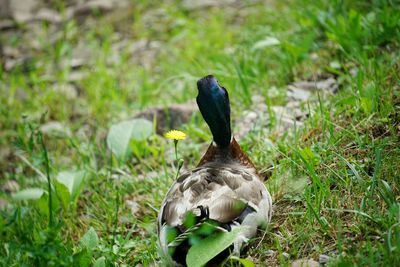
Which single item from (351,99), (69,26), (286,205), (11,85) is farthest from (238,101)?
(69,26)

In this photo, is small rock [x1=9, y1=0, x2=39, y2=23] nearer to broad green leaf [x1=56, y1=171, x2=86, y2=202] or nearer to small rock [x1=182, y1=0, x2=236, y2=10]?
small rock [x1=182, y1=0, x2=236, y2=10]

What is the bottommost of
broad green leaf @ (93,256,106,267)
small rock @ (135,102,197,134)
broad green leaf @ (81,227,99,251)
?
small rock @ (135,102,197,134)

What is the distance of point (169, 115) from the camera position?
494 cm

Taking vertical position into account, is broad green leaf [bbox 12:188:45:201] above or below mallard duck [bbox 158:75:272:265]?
below

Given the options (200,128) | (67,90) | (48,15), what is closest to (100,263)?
(200,128)

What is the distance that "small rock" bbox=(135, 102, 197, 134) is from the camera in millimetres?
4918

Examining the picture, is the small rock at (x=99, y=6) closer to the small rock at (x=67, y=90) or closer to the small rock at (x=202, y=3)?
the small rock at (x=202, y=3)

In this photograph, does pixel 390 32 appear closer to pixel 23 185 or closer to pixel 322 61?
pixel 322 61

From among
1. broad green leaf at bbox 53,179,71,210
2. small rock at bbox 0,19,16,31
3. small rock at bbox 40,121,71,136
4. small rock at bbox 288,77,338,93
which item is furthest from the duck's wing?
small rock at bbox 0,19,16,31

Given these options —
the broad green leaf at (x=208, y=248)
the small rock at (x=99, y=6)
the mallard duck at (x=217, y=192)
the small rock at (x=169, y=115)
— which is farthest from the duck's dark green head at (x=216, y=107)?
the small rock at (x=99, y=6)

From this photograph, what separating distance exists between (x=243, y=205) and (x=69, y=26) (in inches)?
205

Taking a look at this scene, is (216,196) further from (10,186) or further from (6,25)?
(6,25)

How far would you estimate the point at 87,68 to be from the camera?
257 inches

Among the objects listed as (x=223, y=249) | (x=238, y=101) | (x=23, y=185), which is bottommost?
(x=23, y=185)
